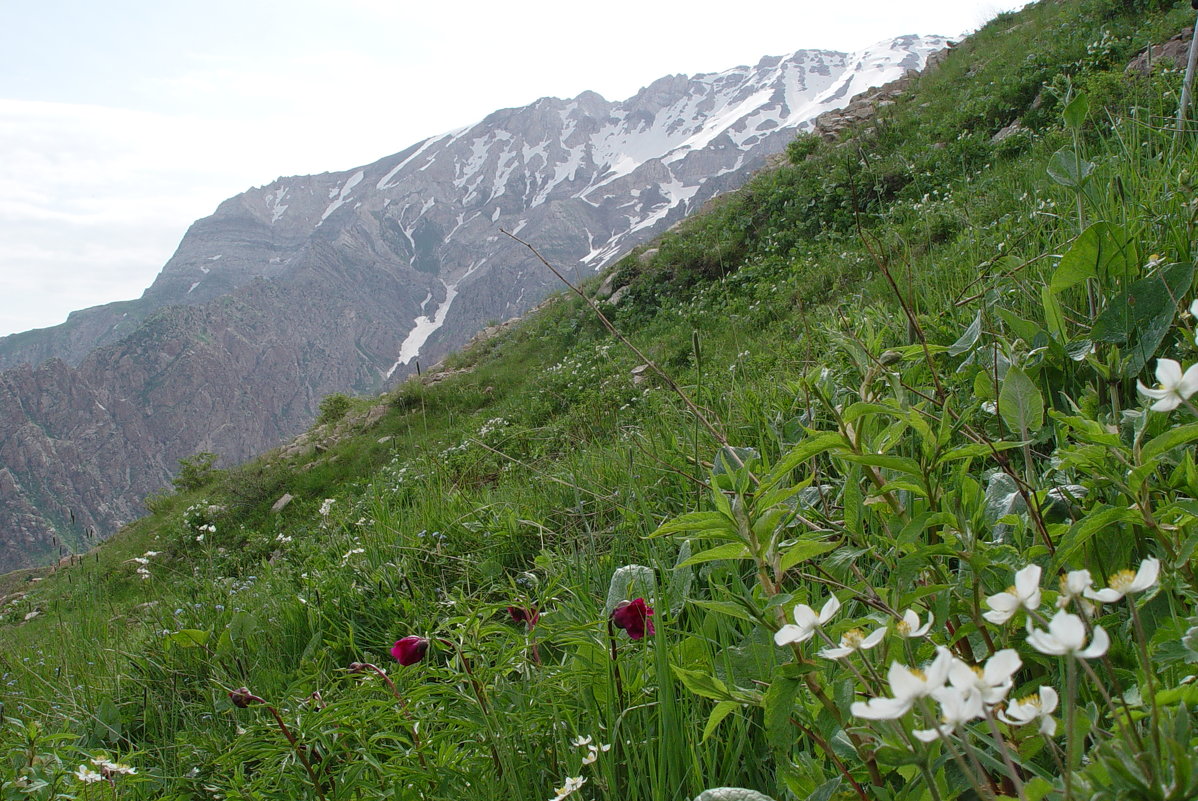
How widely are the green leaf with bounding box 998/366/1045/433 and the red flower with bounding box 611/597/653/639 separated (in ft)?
2.31

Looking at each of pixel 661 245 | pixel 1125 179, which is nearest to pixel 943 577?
pixel 1125 179

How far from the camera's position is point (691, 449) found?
2527 millimetres

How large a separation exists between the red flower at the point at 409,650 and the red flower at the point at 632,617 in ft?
1.37

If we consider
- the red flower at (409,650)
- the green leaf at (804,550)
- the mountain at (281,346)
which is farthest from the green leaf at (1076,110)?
the mountain at (281,346)

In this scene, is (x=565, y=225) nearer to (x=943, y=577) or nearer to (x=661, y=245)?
(x=661, y=245)

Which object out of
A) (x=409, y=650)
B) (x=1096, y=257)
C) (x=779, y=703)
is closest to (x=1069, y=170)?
(x=1096, y=257)

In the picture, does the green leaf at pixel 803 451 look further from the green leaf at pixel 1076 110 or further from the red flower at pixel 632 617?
the green leaf at pixel 1076 110

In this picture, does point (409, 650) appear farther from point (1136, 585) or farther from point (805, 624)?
point (1136, 585)

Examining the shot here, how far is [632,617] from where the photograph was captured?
1.27 m

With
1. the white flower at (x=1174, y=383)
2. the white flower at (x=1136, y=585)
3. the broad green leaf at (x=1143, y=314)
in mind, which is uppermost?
the white flower at (x=1174, y=383)

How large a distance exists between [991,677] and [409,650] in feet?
4.00

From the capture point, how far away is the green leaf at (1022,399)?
40.9 inches

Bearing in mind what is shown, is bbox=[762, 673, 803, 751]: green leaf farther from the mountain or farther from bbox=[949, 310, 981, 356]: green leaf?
the mountain

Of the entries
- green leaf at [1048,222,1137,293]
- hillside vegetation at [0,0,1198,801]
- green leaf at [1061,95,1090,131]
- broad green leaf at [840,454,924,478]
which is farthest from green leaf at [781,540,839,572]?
green leaf at [1061,95,1090,131]
